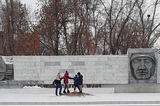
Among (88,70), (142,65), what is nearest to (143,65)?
(142,65)

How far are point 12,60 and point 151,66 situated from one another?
8.24 meters

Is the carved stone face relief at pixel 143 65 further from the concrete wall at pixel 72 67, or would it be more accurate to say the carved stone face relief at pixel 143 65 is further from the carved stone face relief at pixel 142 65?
the concrete wall at pixel 72 67

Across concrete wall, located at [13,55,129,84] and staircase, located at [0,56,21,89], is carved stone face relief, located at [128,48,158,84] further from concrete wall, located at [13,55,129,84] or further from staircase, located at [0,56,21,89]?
staircase, located at [0,56,21,89]

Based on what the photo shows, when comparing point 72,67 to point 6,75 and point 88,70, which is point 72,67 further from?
point 6,75

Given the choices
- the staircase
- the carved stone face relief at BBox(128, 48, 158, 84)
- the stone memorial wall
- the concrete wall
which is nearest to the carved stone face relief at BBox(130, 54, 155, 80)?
the carved stone face relief at BBox(128, 48, 158, 84)

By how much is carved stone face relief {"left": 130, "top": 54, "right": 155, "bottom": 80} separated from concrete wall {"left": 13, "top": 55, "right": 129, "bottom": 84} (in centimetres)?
53

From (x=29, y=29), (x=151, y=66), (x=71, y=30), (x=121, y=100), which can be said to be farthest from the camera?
(x=29, y=29)

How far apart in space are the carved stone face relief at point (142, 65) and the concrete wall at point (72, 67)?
0.53 meters

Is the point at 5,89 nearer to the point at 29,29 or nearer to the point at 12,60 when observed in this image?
the point at 12,60

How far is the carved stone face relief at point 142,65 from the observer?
20.5 meters

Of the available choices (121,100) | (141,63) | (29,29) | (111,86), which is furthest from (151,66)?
(29,29)

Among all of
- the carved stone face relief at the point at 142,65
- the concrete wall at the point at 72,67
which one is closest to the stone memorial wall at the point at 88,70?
the concrete wall at the point at 72,67

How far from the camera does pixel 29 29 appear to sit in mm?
35438

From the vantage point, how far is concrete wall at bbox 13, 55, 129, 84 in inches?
821
